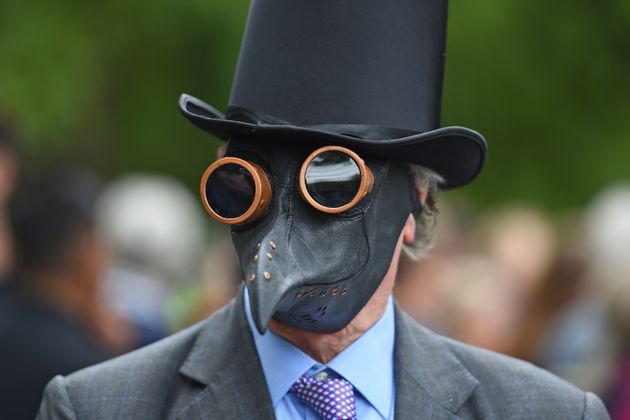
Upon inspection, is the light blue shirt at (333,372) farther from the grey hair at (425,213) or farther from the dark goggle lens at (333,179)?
the dark goggle lens at (333,179)

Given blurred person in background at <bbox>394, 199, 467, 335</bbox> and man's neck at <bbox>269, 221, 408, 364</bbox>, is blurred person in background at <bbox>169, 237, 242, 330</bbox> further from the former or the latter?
man's neck at <bbox>269, 221, 408, 364</bbox>

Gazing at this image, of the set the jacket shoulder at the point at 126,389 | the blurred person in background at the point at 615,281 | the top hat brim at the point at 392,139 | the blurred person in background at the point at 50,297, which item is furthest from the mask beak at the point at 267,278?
the blurred person in background at the point at 615,281

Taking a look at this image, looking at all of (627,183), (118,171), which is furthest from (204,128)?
(118,171)

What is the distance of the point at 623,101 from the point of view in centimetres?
1291

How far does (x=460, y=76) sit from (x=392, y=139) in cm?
1055

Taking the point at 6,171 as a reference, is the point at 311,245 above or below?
above

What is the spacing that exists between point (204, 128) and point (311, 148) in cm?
35

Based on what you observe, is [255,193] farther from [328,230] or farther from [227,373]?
[227,373]

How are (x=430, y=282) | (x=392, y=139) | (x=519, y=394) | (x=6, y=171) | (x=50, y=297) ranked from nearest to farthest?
1. (x=392, y=139)
2. (x=519, y=394)
3. (x=50, y=297)
4. (x=6, y=171)
5. (x=430, y=282)

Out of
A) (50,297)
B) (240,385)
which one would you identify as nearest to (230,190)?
(240,385)

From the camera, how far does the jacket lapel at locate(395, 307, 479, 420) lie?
11.9 ft

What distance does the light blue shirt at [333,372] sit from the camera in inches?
141

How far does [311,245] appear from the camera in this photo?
3332 millimetres

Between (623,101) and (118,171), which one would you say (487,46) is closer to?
(623,101)
